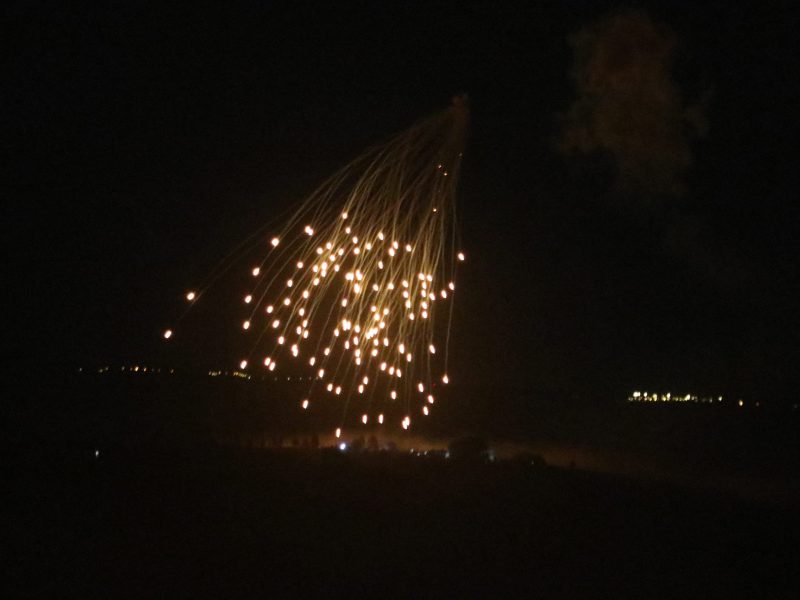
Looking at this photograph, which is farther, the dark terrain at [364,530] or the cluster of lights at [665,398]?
the cluster of lights at [665,398]

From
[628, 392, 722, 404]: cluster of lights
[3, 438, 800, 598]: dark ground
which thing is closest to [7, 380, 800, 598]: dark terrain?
[3, 438, 800, 598]: dark ground

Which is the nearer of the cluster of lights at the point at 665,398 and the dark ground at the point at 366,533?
the dark ground at the point at 366,533

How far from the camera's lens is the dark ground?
6.00 metres

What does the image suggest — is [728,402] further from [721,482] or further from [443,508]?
[443,508]

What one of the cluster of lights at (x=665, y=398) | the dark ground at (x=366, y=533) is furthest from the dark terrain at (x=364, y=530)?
the cluster of lights at (x=665, y=398)

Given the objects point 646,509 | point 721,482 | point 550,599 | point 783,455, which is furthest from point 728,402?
point 550,599

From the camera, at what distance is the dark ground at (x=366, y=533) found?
600 centimetres

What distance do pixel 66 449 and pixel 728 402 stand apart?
1524cm

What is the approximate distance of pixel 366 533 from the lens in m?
6.76

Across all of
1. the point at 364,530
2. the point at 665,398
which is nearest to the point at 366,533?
the point at 364,530

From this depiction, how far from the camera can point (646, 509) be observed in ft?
23.8

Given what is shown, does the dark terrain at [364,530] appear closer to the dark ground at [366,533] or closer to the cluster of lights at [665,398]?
the dark ground at [366,533]

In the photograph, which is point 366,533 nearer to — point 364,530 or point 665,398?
point 364,530

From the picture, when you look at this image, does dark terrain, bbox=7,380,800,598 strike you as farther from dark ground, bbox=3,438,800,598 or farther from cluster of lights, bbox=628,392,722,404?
cluster of lights, bbox=628,392,722,404
